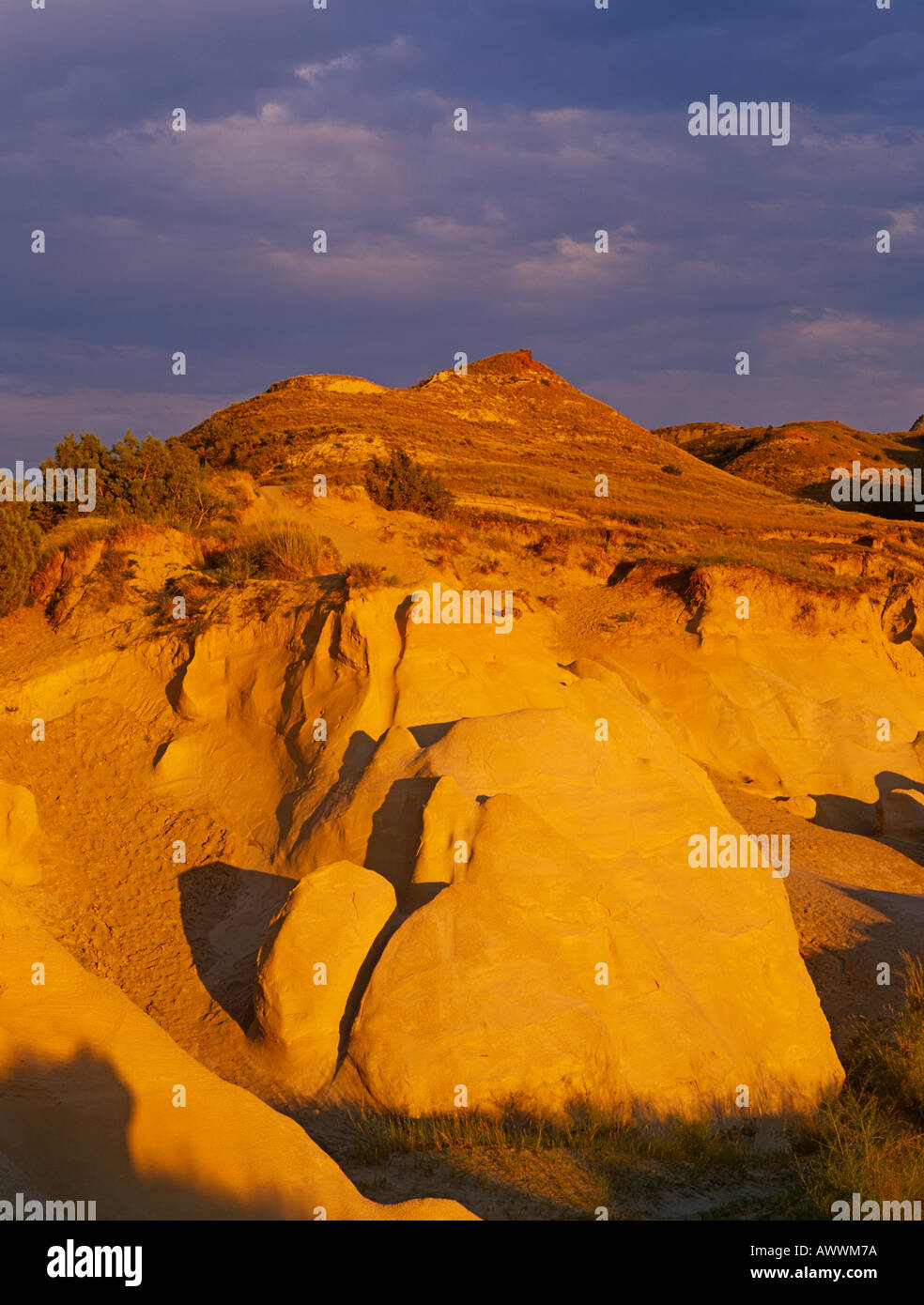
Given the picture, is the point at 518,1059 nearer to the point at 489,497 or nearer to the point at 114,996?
the point at 114,996

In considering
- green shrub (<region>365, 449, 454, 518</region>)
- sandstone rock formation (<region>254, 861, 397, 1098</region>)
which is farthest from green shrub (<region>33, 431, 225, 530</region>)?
sandstone rock formation (<region>254, 861, 397, 1098</region>)

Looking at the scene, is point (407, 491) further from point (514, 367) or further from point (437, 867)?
point (514, 367)

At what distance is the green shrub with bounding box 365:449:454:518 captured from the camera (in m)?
26.4

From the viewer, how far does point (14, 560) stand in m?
15.6

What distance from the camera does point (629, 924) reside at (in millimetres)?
8125

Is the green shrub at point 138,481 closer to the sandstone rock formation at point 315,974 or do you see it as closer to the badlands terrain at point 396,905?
the badlands terrain at point 396,905

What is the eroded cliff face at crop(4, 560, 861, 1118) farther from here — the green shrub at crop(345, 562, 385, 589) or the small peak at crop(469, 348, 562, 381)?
the small peak at crop(469, 348, 562, 381)

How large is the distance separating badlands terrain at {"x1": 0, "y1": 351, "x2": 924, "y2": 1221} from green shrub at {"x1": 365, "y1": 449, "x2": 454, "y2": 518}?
20.4ft

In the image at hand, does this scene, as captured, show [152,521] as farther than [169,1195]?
Yes

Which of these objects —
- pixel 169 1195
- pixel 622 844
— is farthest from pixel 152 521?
pixel 169 1195

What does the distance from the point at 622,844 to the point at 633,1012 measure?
210cm

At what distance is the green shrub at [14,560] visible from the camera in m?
15.4

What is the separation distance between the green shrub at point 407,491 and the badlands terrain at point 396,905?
20.4 ft
